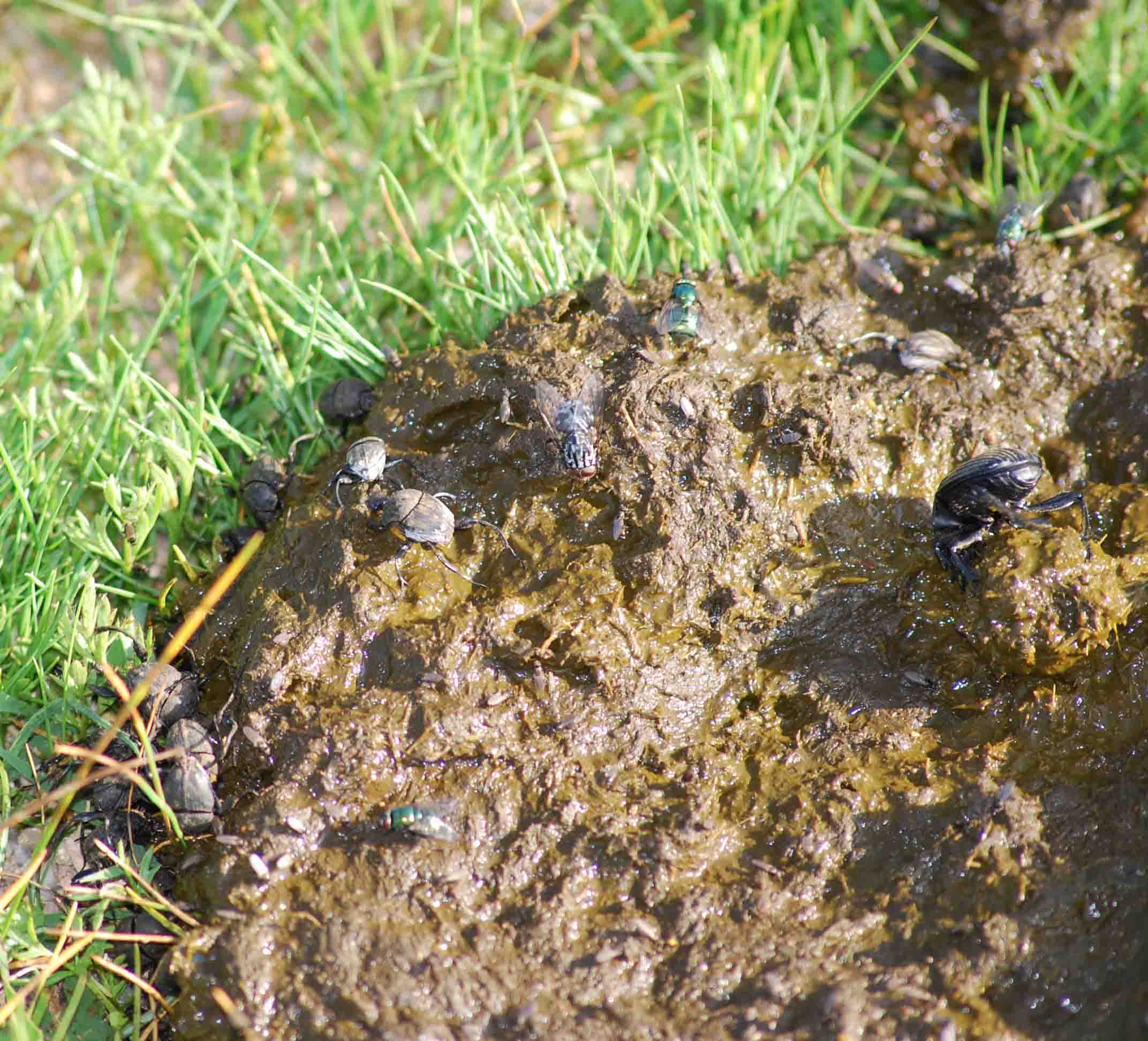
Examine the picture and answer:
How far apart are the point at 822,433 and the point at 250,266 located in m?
2.44

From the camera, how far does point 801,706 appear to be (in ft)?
10.7

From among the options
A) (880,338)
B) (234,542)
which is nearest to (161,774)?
(234,542)

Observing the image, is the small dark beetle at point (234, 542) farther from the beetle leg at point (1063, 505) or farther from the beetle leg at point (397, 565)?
the beetle leg at point (1063, 505)

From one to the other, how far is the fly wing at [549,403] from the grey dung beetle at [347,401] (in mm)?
805

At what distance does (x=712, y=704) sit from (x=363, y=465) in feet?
4.56

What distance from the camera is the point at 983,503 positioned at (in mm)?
3201

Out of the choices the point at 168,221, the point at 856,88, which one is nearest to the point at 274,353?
the point at 168,221

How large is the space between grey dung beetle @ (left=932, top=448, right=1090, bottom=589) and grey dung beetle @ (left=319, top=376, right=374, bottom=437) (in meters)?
2.11

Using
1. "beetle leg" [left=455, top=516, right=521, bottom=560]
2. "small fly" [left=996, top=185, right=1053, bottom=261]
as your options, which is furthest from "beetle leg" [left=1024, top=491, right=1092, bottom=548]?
"beetle leg" [left=455, top=516, right=521, bottom=560]

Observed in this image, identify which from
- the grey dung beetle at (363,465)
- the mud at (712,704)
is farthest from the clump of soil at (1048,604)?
the grey dung beetle at (363,465)

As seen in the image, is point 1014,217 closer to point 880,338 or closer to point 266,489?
point 880,338

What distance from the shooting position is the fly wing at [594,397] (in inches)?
138

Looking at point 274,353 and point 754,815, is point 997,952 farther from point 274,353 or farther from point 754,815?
point 274,353

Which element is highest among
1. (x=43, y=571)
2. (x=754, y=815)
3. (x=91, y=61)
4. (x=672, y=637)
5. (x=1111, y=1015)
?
(x=91, y=61)
